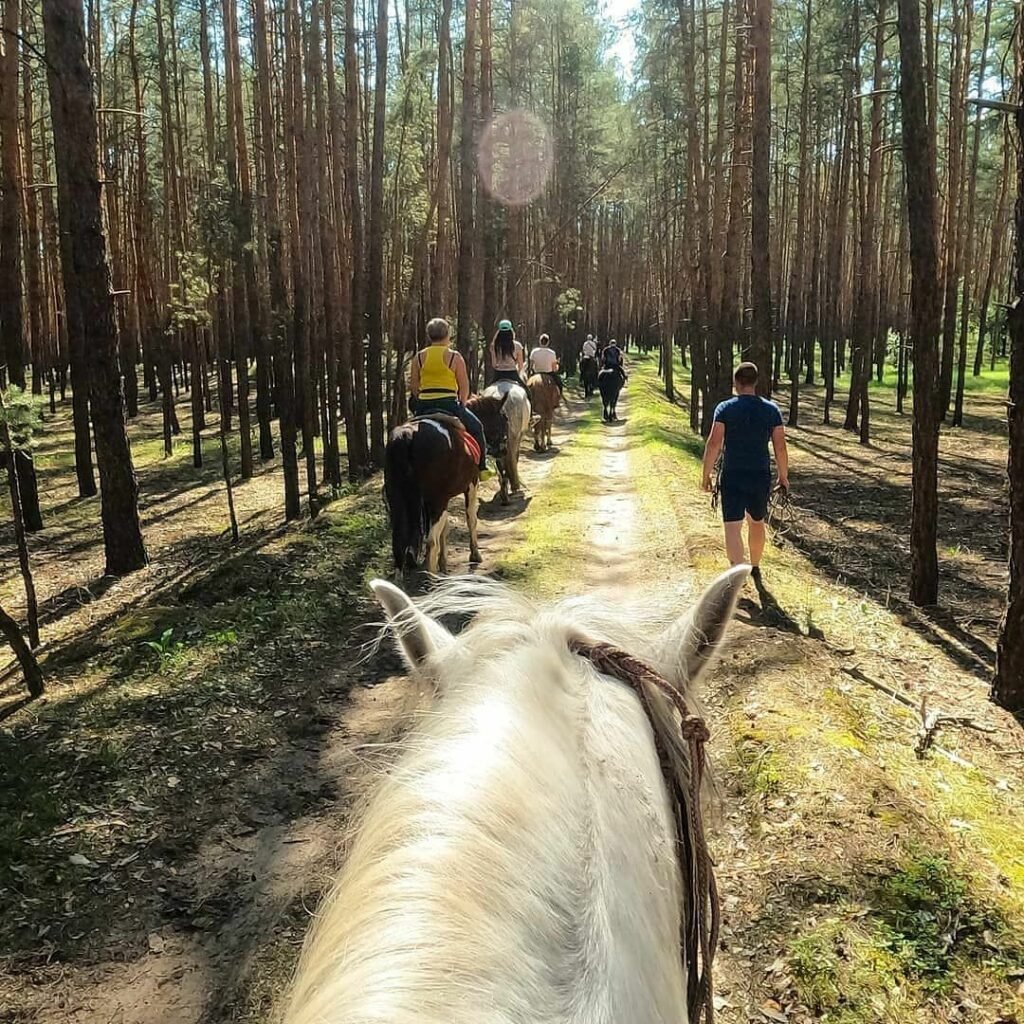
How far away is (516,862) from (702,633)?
0.87 meters

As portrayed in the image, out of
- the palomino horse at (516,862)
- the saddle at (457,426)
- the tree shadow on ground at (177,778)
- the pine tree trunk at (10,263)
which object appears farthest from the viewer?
the pine tree trunk at (10,263)

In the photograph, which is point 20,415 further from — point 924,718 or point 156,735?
point 924,718

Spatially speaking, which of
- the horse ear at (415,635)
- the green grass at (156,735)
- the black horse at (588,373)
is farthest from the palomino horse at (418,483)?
the black horse at (588,373)

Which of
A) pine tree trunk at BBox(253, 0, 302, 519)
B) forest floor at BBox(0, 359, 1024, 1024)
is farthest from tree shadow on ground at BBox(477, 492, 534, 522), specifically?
pine tree trunk at BBox(253, 0, 302, 519)

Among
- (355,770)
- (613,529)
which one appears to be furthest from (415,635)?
(613,529)

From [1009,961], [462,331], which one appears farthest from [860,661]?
[462,331]

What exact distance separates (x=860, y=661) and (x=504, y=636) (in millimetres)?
5895

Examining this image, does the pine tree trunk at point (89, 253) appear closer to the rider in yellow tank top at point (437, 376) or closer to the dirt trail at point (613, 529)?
the rider in yellow tank top at point (437, 376)

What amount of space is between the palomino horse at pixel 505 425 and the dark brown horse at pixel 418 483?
3942mm

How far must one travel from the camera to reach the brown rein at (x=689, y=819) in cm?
147

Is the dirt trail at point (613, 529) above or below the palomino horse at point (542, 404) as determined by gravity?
below

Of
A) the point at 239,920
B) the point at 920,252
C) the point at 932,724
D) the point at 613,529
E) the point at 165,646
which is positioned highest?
the point at 920,252

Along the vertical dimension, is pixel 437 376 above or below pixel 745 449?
above

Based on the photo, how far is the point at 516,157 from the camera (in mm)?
28359
